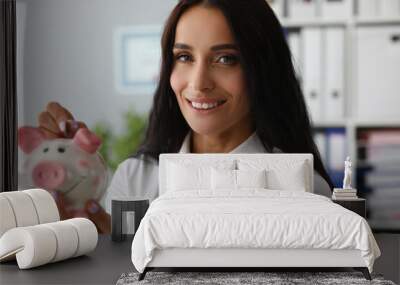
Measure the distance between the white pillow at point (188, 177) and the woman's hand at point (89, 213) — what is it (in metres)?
0.79

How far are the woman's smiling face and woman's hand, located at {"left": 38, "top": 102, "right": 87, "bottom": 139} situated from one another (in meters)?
0.91

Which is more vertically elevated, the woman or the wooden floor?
the woman

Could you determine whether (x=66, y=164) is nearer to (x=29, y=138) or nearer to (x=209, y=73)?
(x=29, y=138)

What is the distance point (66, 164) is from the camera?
486 centimetres

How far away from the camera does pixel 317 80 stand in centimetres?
477

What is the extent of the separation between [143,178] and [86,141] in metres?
0.51

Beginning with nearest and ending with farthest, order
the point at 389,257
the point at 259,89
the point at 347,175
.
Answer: the point at 389,257, the point at 347,175, the point at 259,89

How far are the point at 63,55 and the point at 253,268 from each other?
2453mm

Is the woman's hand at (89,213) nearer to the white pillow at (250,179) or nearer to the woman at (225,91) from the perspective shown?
the woman at (225,91)

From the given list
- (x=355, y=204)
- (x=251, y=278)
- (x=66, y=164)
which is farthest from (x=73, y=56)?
(x=251, y=278)

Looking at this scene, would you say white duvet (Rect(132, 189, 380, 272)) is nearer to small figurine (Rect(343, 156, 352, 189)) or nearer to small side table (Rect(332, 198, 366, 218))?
small side table (Rect(332, 198, 366, 218))

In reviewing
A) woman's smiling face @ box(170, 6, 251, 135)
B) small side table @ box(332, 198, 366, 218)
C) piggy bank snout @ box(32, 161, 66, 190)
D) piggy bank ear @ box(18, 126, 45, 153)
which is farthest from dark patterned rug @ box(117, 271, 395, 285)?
piggy bank ear @ box(18, 126, 45, 153)

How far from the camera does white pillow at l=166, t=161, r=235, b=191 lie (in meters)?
4.32

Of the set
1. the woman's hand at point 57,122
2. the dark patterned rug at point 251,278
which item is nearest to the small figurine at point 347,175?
the dark patterned rug at point 251,278
